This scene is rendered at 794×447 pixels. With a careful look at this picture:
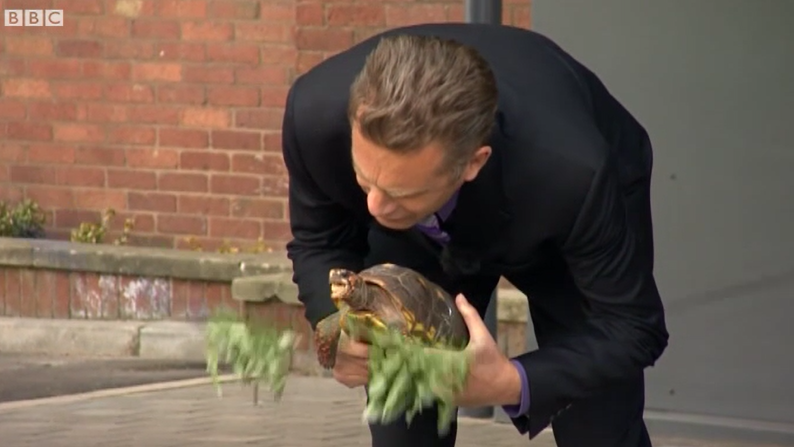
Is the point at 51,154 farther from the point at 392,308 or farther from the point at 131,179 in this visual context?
the point at 392,308

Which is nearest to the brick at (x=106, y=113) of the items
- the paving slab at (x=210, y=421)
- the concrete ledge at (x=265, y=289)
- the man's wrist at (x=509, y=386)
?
the concrete ledge at (x=265, y=289)

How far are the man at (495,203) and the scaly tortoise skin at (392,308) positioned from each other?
41 mm

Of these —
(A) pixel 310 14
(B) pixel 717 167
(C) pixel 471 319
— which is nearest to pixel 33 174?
(A) pixel 310 14

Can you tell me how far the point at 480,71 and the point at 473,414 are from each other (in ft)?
12.1

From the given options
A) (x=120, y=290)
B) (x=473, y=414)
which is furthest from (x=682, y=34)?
(x=120, y=290)

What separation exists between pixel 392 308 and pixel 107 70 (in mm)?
5308

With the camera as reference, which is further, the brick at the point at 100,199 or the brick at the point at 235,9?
the brick at the point at 100,199

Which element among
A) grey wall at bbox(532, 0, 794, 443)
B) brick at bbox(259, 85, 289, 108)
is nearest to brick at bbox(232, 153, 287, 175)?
brick at bbox(259, 85, 289, 108)

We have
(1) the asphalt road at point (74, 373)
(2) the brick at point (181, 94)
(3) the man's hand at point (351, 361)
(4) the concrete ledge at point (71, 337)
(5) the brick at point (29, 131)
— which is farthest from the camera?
(5) the brick at point (29, 131)

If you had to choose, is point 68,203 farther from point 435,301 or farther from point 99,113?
point 435,301

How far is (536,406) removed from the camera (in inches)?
130

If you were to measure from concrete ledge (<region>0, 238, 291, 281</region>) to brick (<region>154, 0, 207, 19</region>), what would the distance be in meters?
1.11

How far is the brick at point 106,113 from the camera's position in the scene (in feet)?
26.6

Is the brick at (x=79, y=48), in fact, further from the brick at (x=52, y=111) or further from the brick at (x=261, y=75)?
the brick at (x=261, y=75)
